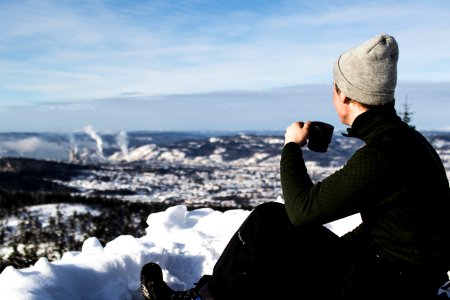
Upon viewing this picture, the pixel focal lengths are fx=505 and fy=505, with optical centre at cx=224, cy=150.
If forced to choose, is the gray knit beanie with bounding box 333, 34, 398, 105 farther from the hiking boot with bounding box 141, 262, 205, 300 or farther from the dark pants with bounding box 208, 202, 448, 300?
the hiking boot with bounding box 141, 262, 205, 300

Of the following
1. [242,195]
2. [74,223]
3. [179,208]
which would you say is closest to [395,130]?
[179,208]

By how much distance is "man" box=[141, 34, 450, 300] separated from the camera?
3.32 meters

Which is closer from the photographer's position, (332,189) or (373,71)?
(332,189)

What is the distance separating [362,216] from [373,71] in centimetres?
103

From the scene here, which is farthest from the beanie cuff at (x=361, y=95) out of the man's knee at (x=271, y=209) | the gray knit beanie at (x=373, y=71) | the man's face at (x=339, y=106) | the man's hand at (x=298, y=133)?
the man's knee at (x=271, y=209)

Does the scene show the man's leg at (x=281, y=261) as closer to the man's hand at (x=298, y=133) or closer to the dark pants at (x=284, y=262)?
the dark pants at (x=284, y=262)

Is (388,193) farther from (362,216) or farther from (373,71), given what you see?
(373,71)

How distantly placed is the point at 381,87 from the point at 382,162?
623 millimetres

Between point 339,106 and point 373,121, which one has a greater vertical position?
point 339,106

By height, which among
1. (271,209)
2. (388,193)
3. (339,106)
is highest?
(339,106)

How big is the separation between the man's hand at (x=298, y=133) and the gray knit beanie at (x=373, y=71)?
436 mm

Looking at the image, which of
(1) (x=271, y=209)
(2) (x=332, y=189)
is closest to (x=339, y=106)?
(2) (x=332, y=189)

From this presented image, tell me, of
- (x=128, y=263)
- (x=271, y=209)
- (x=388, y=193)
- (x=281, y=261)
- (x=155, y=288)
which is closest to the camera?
(x=388, y=193)

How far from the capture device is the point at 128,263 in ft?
20.1
